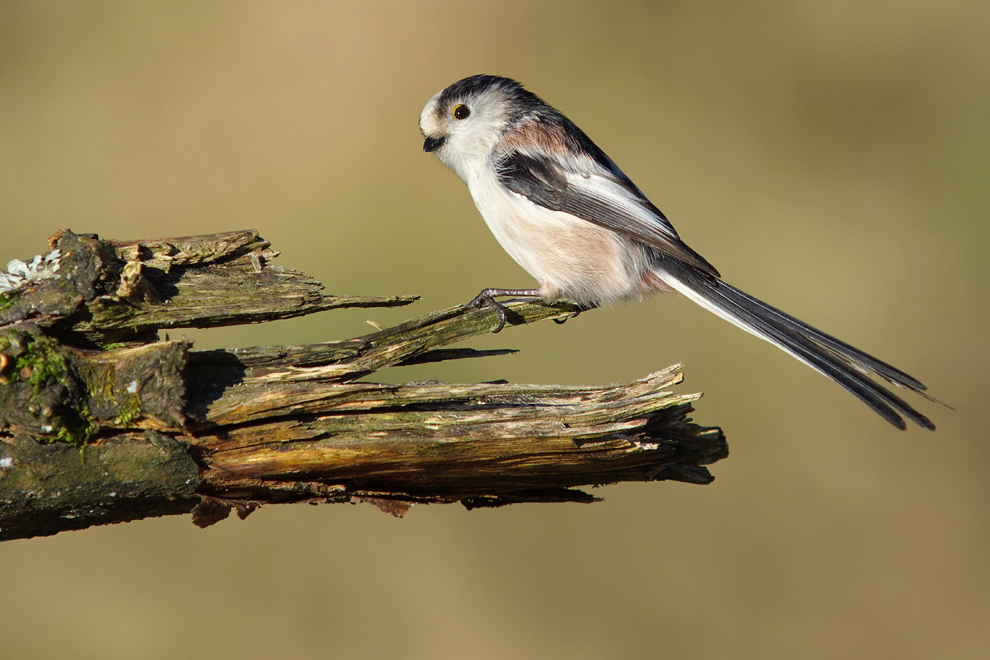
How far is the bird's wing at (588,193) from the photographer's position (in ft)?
9.19

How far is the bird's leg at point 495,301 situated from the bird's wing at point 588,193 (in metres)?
0.39

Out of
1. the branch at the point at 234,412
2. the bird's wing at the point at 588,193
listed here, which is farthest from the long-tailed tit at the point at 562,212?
the branch at the point at 234,412

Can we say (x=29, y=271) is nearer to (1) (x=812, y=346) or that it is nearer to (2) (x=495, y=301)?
(2) (x=495, y=301)

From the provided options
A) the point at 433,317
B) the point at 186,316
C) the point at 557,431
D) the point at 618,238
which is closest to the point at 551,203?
the point at 618,238

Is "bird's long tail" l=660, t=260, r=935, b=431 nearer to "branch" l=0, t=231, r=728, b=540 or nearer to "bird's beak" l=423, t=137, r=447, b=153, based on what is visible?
"branch" l=0, t=231, r=728, b=540

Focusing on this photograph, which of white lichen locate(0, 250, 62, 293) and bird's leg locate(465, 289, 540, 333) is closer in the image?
white lichen locate(0, 250, 62, 293)

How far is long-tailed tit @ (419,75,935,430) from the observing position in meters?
2.73

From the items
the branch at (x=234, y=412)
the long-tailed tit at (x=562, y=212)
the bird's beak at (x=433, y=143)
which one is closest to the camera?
the branch at (x=234, y=412)

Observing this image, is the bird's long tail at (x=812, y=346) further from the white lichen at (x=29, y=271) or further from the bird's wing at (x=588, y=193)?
the white lichen at (x=29, y=271)

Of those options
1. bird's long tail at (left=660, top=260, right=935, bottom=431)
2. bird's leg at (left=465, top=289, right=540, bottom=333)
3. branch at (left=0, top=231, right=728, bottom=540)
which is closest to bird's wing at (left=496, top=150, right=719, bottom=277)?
bird's long tail at (left=660, top=260, right=935, bottom=431)

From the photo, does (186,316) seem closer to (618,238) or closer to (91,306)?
(91,306)

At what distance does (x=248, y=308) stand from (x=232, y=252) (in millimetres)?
203

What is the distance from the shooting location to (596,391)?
201 centimetres

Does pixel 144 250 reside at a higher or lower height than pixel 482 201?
lower
